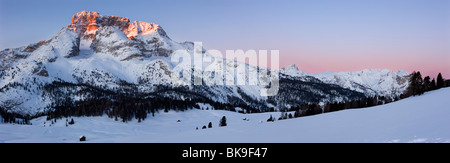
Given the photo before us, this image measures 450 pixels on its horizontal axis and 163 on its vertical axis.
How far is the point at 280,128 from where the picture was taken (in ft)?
93.0

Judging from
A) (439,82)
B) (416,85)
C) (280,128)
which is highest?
(439,82)

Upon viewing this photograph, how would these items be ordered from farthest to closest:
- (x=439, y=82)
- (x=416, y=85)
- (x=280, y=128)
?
(x=439, y=82), (x=416, y=85), (x=280, y=128)

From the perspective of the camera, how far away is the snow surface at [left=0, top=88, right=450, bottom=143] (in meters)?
18.2

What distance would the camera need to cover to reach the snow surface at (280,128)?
18239 mm

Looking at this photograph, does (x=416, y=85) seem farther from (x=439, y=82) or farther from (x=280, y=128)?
(x=280, y=128)

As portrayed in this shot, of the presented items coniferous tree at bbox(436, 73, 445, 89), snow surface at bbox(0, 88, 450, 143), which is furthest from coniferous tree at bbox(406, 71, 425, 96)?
coniferous tree at bbox(436, 73, 445, 89)

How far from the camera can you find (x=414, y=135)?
15.8 metres

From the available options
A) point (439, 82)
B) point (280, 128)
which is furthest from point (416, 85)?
point (280, 128)

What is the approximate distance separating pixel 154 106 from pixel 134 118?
21.6 m

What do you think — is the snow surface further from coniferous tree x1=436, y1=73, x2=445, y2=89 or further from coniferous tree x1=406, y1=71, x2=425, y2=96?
coniferous tree x1=436, y1=73, x2=445, y2=89

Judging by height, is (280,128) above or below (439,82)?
below
